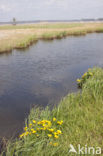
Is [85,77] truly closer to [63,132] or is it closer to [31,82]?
[31,82]

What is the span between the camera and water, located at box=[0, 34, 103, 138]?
770cm

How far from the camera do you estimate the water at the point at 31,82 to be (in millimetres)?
7699

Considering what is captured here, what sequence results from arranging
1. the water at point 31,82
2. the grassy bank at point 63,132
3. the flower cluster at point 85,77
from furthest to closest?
the flower cluster at point 85,77 → the water at point 31,82 → the grassy bank at point 63,132

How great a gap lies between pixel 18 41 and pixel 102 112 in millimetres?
22128

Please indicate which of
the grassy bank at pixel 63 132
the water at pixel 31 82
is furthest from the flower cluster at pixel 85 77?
the grassy bank at pixel 63 132

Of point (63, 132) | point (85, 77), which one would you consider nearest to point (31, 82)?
point (85, 77)

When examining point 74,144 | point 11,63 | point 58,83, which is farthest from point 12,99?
point 11,63

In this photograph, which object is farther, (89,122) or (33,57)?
(33,57)

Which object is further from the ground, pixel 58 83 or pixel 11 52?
pixel 11 52

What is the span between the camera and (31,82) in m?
11.7

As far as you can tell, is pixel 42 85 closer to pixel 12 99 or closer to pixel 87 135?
pixel 12 99

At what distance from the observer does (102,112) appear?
5.75 metres

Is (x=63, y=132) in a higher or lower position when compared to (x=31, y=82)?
lower

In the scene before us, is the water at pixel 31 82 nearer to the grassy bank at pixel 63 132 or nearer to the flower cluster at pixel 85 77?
the flower cluster at pixel 85 77
